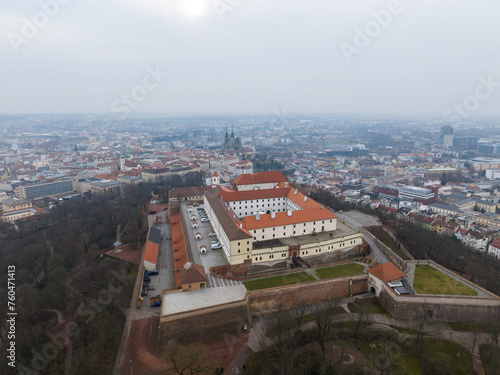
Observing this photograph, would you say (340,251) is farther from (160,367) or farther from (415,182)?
(415,182)

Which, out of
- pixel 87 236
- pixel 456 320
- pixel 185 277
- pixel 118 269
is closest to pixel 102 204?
pixel 87 236

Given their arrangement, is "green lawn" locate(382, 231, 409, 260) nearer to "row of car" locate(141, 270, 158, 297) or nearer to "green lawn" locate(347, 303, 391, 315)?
"green lawn" locate(347, 303, 391, 315)

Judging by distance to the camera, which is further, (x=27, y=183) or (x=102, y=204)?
(x=27, y=183)

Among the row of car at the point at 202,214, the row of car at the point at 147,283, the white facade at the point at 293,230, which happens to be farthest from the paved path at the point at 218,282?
the row of car at the point at 202,214

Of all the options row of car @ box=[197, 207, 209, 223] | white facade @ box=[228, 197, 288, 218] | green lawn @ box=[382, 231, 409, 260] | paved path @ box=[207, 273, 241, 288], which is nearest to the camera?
paved path @ box=[207, 273, 241, 288]

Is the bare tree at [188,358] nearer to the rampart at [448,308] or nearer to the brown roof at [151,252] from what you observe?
the brown roof at [151,252]

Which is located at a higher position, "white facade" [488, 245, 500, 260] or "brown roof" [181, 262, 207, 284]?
"brown roof" [181, 262, 207, 284]

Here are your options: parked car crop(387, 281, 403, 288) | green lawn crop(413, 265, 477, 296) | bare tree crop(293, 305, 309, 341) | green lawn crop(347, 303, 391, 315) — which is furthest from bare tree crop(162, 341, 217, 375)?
green lawn crop(413, 265, 477, 296)
